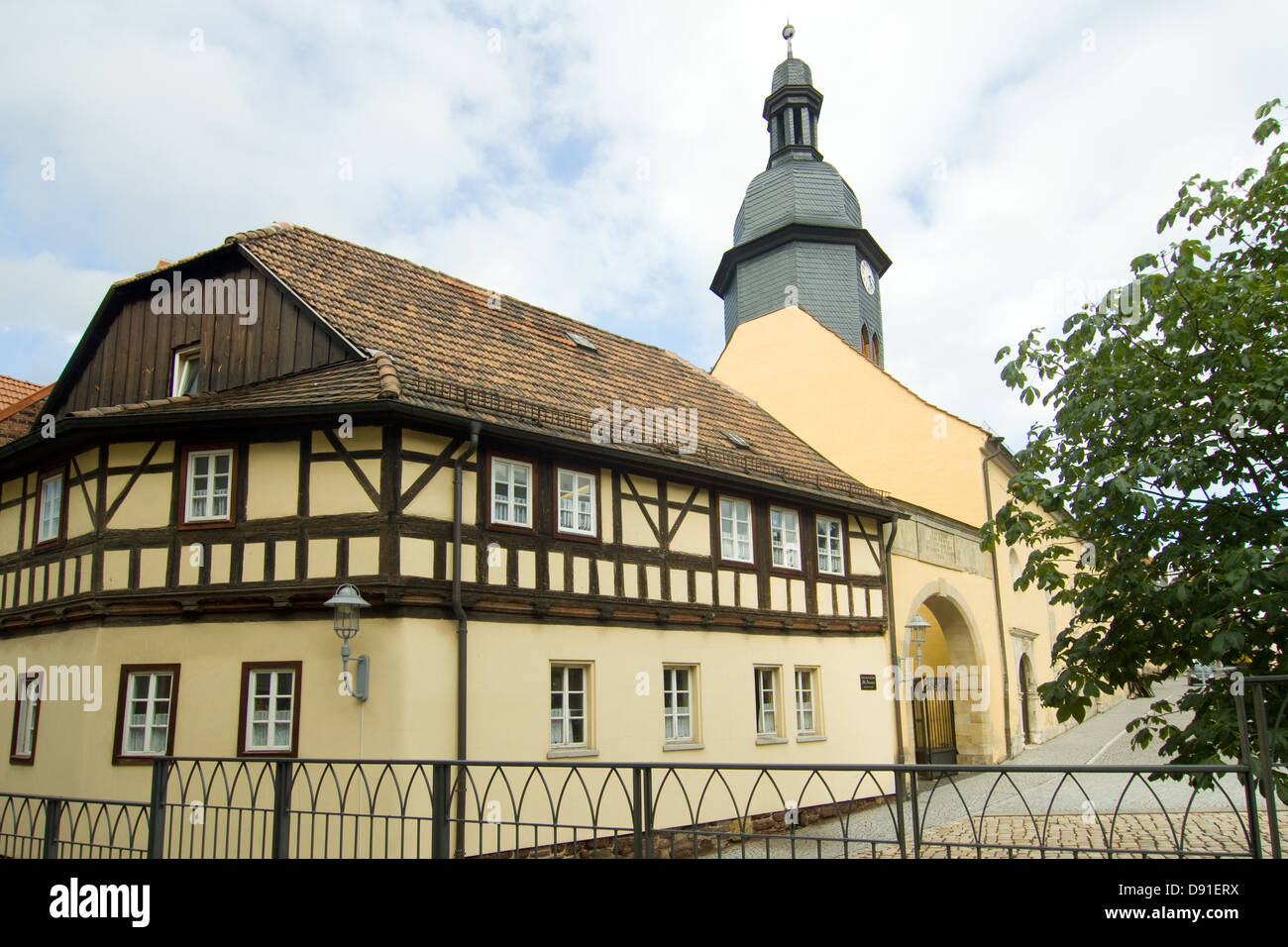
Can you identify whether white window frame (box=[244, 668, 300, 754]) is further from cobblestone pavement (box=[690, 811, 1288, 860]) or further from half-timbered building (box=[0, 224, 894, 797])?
cobblestone pavement (box=[690, 811, 1288, 860])

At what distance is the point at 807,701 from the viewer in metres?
16.6

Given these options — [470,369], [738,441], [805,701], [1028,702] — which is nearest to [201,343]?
[470,369]

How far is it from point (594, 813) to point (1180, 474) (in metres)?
3.97

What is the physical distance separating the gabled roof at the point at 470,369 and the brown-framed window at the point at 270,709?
9.51ft

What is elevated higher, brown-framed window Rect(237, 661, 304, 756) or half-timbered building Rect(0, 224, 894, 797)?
half-timbered building Rect(0, 224, 894, 797)

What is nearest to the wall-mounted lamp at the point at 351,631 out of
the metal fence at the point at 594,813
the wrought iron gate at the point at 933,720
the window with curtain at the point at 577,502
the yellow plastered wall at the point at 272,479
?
the metal fence at the point at 594,813

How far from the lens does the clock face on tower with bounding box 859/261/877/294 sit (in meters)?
28.1

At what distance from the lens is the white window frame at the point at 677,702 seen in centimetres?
1402

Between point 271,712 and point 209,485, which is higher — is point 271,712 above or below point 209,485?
below

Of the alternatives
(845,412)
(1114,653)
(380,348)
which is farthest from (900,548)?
(1114,653)

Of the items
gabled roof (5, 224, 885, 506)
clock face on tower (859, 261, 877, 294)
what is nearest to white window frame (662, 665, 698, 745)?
gabled roof (5, 224, 885, 506)

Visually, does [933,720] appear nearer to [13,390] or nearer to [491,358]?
[491,358]

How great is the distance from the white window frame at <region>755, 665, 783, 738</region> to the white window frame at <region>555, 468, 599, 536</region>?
3.89 m
